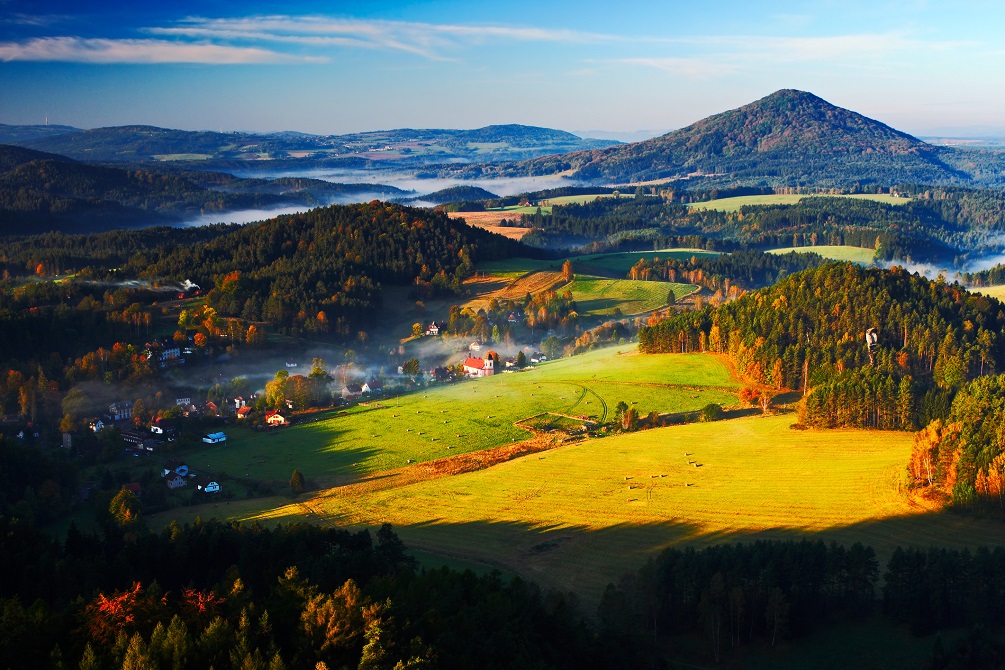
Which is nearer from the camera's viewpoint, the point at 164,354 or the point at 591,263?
the point at 164,354

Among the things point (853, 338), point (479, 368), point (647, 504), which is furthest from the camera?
point (479, 368)

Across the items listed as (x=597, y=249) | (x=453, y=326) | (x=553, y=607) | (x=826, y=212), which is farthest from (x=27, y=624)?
(x=826, y=212)

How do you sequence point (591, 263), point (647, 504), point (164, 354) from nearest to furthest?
point (647, 504) < point (164, 354) < point (591, 263)

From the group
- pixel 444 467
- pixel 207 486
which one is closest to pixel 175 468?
pixel 207 486

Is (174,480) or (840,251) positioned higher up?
(840,251)

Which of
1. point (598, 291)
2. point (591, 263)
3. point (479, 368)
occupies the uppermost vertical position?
point (591, 263)

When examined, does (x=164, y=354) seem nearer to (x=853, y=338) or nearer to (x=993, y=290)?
(x=853, y=338)
